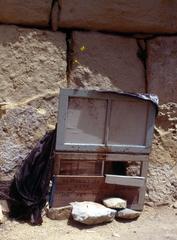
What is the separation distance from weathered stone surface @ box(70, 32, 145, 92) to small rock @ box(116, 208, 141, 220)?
997mm

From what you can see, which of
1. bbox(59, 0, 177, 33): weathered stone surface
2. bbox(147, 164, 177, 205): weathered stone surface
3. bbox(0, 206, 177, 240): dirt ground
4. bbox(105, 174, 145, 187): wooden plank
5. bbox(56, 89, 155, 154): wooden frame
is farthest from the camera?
bbox(147, 164, 177, 205): weathered stone surface

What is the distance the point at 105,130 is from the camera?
12.2ft

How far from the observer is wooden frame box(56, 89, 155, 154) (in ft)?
11.7

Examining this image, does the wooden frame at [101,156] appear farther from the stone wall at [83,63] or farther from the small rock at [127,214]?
the stone wall at [83,63]

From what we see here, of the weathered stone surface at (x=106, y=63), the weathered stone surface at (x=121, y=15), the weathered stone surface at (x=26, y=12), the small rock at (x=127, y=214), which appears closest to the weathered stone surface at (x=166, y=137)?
the weathered stone surface at (x=106, y=63)

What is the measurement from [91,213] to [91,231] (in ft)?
0.40

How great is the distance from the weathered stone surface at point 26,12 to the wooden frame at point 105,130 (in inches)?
27.6

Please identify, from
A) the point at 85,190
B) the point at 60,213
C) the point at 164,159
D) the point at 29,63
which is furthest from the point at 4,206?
the point at 164,159

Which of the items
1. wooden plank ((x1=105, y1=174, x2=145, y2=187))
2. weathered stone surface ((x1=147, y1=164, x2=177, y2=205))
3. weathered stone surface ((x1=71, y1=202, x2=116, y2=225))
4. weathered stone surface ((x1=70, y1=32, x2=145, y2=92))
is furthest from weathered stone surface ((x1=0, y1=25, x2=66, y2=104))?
weathered stone surface ((x1=147, y1=164, x2=177, y2=205))

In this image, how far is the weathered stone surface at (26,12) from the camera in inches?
150

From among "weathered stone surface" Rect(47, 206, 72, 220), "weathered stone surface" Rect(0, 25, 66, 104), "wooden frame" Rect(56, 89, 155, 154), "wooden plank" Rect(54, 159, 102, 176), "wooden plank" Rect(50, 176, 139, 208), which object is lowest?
"weathered stone surface" Rect(47, 206, 72, 220)

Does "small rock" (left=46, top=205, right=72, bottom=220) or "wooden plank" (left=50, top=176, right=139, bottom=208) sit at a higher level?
"wooden plank" (left=50, top=176, right=139, bottom=208)

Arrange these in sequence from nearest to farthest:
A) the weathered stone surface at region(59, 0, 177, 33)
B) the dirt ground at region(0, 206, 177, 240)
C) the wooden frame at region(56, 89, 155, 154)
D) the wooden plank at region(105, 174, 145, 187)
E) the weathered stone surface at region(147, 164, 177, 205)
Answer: the dirt ground at region(0, 206, 177, 240), the wooden frame at region(56, 89, 155, 154), the wooden plank at region(105, 174, 145, 187), the weathered stone surface at region(59, 0, 177, 33), the weathered stone surface at region(147, 164, 177, 205)

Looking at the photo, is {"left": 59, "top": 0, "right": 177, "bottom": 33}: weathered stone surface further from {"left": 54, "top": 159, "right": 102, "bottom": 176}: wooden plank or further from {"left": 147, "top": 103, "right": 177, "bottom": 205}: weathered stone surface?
{"left": 54, "top": 159, "right": 102, "bottom": 176}: wooden plank
